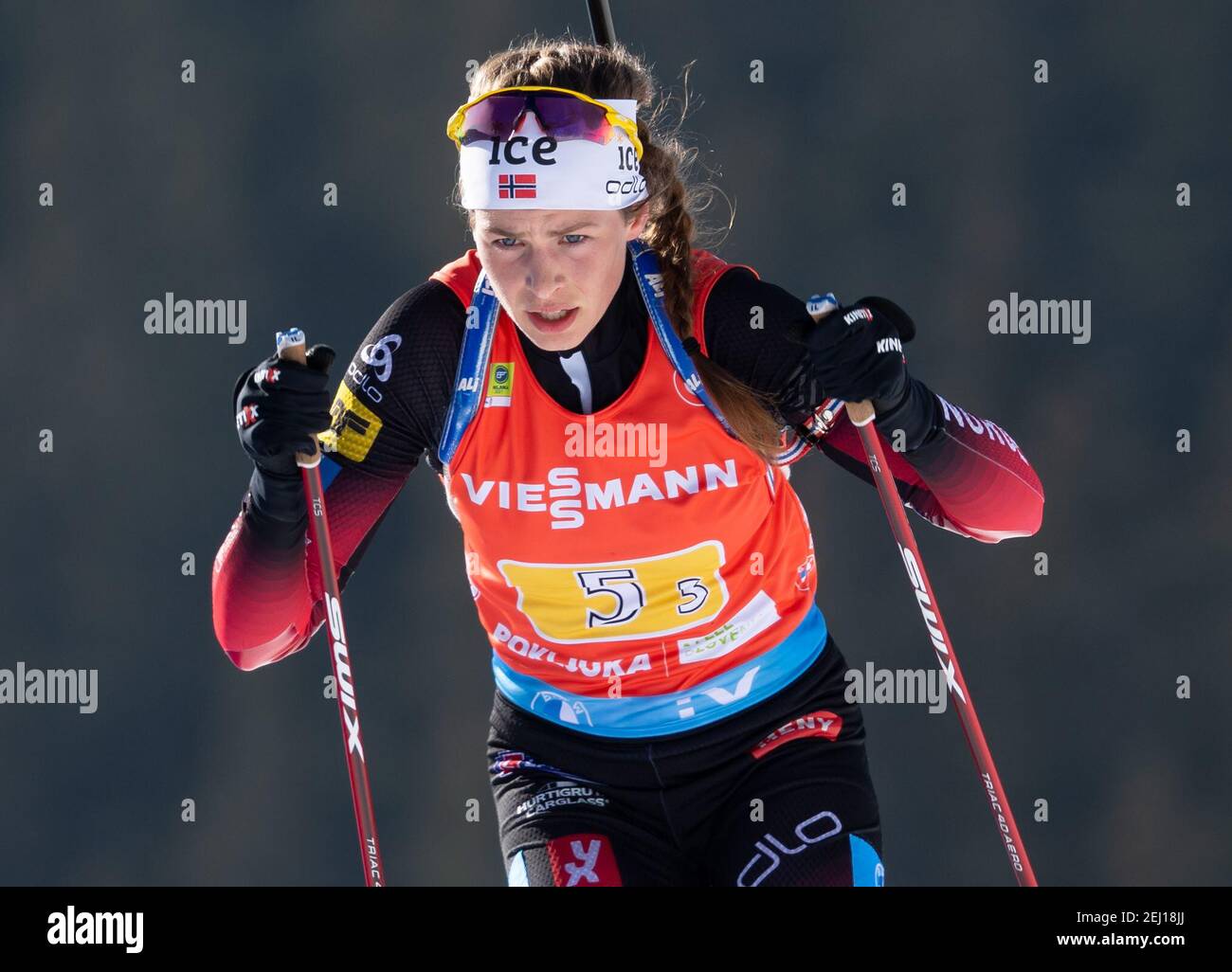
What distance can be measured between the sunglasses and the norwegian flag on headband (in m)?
0.07

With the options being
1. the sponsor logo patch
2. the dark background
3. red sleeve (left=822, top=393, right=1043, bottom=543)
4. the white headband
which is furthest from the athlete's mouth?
the dark background

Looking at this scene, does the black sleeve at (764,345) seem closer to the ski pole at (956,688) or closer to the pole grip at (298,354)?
the ski pole at (956,688)

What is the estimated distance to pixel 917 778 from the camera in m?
3.93

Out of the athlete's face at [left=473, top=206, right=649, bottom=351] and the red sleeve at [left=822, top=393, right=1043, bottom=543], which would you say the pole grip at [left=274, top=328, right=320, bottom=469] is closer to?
the athlete's face at [left=473, top=206, right=649, bottom=351]

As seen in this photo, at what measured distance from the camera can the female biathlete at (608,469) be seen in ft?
7.02

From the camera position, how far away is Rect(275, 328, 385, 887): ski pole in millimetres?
2168

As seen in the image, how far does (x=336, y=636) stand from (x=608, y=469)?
0.45m

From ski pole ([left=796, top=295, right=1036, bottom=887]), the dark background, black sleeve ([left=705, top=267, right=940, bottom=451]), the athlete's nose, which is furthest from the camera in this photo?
the dark background

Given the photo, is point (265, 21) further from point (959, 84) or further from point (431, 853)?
point (431, 853)

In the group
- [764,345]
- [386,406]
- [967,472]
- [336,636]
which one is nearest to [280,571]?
[336,636]

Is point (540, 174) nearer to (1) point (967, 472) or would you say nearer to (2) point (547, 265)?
(2) point (547, 265)

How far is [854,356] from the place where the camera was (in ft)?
7.02

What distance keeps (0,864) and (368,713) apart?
866 mm
